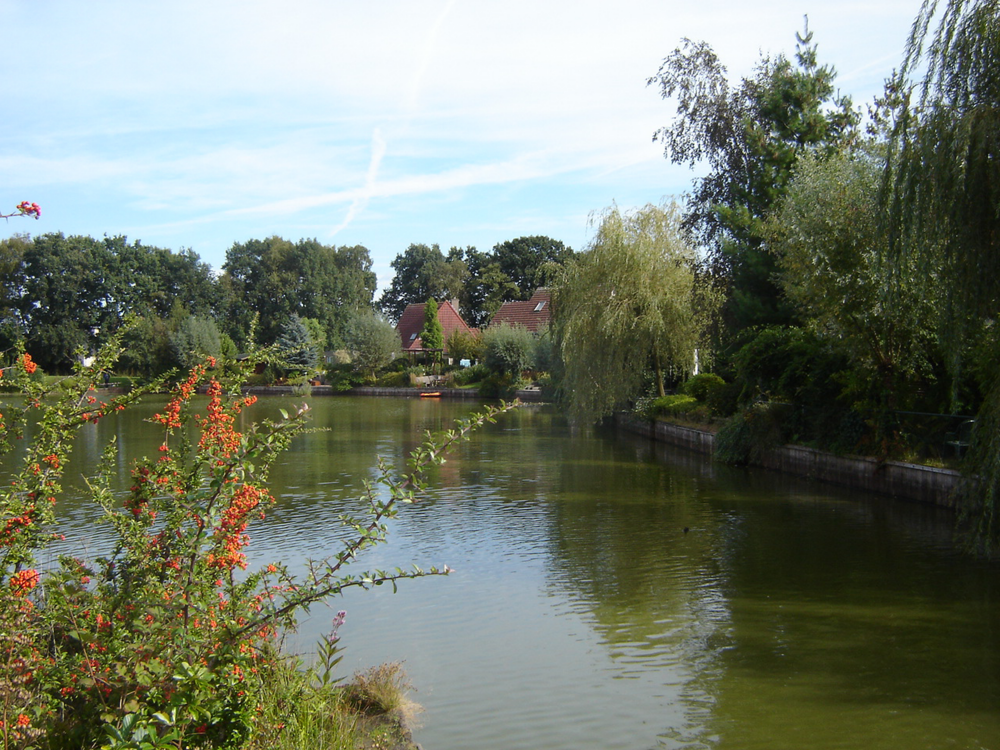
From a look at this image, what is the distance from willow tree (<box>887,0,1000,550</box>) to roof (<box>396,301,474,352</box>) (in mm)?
50585

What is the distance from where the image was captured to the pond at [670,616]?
573cm

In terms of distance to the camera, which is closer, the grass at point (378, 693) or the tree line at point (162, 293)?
the grass at point (378, 693)

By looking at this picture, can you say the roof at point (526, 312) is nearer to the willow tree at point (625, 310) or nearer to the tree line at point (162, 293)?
the tree line at point (162, 293)

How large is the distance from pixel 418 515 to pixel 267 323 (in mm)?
60291

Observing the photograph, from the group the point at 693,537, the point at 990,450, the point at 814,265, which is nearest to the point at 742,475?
the point at 814,265

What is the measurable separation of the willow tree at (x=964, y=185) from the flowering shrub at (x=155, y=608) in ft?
20.4

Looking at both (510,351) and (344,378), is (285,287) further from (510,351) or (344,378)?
(510,351)

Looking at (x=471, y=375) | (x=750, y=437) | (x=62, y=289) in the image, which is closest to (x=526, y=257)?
(x=471, y=375)

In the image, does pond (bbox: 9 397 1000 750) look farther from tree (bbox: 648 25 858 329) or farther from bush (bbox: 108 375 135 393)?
tree (bbox: 648 25 858 329)

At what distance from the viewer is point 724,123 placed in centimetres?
2758

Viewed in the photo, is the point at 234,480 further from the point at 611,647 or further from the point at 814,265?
the point at 814,265

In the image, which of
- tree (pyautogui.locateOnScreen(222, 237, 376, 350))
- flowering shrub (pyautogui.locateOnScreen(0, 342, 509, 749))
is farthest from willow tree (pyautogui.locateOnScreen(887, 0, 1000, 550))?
tree (pyautogui.locateOnScreen(222, 237, 376, 350))

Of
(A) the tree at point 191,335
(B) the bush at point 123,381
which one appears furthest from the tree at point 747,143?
(A) the tree at point 191,335

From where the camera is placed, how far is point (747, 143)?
24.0 metres
